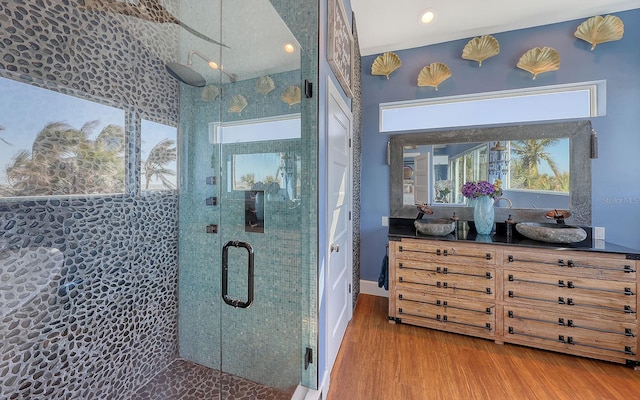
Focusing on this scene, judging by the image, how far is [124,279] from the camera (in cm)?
151

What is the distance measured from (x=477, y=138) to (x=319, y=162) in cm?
216

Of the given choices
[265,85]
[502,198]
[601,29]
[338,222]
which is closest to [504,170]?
[502,198]

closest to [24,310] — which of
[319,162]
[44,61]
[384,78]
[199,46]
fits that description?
[44,61]

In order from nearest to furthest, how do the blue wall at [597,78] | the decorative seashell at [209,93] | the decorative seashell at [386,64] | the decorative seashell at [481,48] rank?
the decorative seashell at [209,93], the blue wall at [597,78], the decorative seashell at [481,48], the decorative seashell at [386,64]

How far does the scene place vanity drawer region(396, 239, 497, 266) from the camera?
211cm

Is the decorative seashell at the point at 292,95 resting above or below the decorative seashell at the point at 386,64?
below

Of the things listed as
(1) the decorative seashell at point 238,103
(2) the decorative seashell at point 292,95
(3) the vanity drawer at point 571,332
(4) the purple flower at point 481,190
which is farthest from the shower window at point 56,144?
(3) the vanity drawer at point 571,332

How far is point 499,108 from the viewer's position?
2.60 meters

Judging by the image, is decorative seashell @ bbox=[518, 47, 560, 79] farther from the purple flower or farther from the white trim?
the purple flower

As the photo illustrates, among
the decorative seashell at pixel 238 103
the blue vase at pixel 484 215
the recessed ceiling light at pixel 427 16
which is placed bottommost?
the blue vase at pixel 484 215

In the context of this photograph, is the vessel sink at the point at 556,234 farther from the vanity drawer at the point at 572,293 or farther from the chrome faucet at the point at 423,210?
the chrome faucet at the point at 423,210

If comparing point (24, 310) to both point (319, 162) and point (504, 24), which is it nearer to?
point (319, 162)

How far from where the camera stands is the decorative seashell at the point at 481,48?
2490mm

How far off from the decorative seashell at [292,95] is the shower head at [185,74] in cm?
64
